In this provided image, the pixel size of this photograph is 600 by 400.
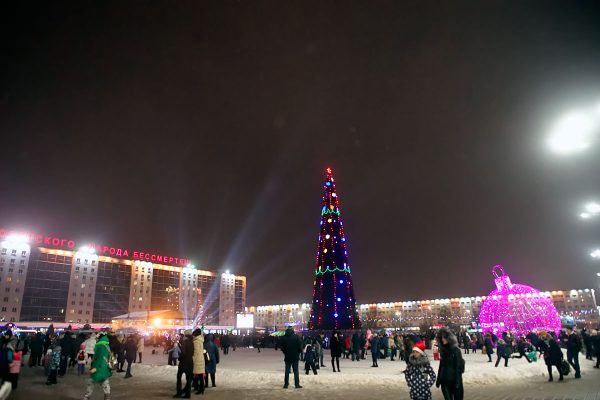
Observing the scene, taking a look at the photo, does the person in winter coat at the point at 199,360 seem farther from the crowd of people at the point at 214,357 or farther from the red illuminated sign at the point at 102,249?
the red illuminated sign at the point at 102,249

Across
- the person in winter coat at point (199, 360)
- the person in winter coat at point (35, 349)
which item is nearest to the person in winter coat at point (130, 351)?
the person in winter coat at point (199, 360)

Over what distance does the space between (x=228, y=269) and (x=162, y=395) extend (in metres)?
138

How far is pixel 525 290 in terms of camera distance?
30203 millimetres

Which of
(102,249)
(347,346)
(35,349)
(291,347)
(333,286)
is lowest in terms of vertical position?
(347,346)

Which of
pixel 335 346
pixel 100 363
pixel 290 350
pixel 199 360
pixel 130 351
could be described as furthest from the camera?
pixel 335 346

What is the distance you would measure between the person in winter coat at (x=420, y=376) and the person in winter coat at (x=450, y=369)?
1.33 feet

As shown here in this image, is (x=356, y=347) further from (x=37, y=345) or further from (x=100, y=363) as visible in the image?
(x=37, y=345)

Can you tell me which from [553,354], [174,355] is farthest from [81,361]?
[553,354]

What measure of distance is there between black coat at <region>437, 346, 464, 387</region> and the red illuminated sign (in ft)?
365

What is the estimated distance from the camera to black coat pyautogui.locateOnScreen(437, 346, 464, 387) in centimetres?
707

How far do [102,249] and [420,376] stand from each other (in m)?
117

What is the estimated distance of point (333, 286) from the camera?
30.3 meters

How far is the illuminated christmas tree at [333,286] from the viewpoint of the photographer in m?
30.0

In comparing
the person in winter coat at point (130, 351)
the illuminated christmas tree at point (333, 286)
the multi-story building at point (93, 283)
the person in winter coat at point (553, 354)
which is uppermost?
the multi-story building at point (93, 283)
